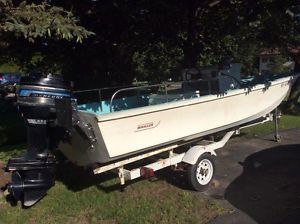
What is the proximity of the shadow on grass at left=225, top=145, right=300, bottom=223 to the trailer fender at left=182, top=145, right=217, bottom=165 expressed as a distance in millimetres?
633

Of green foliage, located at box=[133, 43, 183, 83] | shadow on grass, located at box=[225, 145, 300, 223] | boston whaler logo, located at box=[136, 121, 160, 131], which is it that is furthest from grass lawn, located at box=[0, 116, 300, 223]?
green foliage, located at box=[133, 43, 183, 83]

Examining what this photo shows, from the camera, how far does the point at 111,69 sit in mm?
10742

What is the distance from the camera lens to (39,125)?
5.40 m

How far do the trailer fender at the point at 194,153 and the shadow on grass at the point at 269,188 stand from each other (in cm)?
63

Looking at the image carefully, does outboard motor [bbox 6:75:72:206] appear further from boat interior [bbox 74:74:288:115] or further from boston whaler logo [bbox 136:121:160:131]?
boat interior [bbox 74:74:288:115]

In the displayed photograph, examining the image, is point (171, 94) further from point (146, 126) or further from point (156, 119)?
point (146, 126)

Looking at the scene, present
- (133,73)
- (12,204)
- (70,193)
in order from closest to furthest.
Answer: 1. (12,204)
2. (70,193)
3. (133,73)

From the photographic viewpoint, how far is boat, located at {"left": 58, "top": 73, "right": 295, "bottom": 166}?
5.36 m

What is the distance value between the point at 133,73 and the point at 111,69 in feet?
3.50

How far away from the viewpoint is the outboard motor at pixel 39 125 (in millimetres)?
5340

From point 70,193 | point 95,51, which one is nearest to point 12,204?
point 70,193

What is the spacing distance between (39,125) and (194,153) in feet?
7.17

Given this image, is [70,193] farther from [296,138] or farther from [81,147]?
[296,138]

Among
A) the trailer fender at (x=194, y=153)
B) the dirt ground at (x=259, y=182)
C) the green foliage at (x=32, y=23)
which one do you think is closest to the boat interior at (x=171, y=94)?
the trailer fender at (x=194, y=153)
